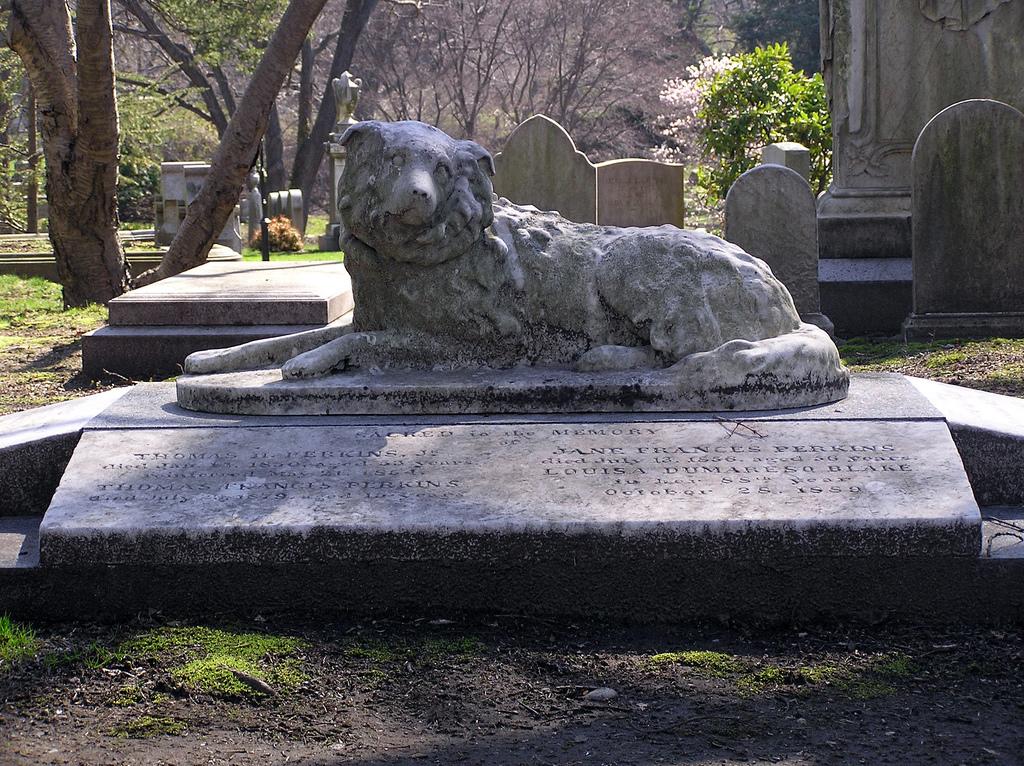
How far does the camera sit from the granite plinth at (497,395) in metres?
4.63

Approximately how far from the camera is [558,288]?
4.91m

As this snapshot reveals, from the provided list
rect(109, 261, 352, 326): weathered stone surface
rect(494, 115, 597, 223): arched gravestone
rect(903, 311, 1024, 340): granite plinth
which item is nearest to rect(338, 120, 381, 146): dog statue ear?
rect(109, 261, 352, 326): weathered stone surface

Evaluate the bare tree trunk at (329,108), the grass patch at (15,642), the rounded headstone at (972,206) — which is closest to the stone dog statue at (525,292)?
the grass patch at (15,642)

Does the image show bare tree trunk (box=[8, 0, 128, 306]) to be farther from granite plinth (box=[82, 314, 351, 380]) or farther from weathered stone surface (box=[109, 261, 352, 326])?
granite plinth (box=[82, 314, 351, 380])

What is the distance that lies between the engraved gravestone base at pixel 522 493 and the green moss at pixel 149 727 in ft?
2.17

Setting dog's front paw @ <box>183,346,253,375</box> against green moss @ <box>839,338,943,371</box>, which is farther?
green moss @ <box>839,338,943,371</box>

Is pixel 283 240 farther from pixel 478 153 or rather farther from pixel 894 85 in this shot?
pixel 478 153

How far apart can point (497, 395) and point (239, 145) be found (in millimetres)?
7825

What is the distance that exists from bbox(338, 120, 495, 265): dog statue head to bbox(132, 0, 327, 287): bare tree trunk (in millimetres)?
7177

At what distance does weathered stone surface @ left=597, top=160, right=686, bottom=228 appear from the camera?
14922mm

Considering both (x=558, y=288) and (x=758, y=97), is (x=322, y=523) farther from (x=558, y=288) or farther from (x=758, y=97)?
(x=758, y=97)

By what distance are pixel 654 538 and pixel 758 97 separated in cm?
1409

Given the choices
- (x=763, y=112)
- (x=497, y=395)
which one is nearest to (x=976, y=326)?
(x=497, y=395)

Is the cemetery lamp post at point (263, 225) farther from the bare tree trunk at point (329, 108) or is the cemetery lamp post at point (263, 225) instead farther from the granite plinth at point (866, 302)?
the bare tree trunk at point (329, 108)
